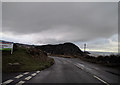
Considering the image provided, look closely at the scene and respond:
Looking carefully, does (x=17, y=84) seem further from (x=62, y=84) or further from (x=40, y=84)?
(x=62, y=84)

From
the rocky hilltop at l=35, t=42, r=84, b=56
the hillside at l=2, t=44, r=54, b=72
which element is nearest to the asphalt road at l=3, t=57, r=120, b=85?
the hillside at l=2, t=44, r=54, b=72

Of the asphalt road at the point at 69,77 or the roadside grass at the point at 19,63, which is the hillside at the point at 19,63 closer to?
the roadside grass at the point at 19,63

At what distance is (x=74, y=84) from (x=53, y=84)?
1124 mm

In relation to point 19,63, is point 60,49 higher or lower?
lower

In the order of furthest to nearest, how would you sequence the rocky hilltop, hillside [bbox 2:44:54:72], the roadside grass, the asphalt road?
1. the rocky hilltop
2. hillside [bbox 2:44:54:72]
3. the roadside grass
4. the asphalt road

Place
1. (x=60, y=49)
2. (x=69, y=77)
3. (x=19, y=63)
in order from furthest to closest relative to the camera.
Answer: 1. (x=60, y=49)
2. (x=19, y=63)
3. (x=69, y=77)

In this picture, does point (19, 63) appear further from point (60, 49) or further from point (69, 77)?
point (60, 49)

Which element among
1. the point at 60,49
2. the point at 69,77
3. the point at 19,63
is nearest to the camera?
the point at 69,77

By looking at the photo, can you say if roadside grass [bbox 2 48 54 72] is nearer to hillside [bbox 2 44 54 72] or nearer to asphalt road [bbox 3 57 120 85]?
hillside [bbox 2 44 54 72]

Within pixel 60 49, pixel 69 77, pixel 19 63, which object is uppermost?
pixel 19 63

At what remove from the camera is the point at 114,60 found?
18.1 meters

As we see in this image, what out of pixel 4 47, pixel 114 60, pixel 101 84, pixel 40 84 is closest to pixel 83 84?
→ pixel 101 84

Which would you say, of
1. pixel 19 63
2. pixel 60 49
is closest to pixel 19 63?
pixel 19 63

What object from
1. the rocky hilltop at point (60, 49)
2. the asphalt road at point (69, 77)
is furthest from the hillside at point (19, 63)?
the rocky hilltop at point (60, 49)
